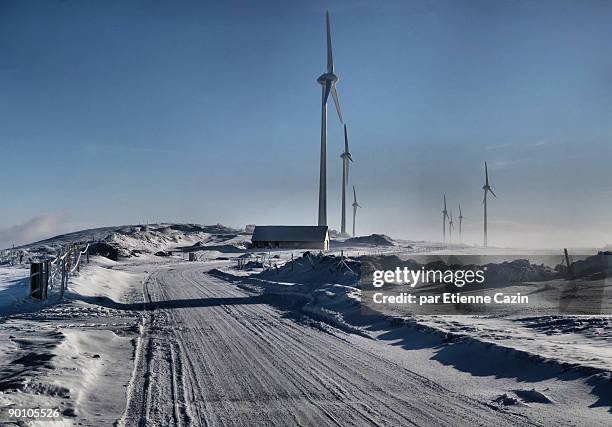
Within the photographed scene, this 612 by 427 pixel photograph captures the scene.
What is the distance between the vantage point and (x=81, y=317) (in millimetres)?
18047

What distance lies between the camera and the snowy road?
7.72m

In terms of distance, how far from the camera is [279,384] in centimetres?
957

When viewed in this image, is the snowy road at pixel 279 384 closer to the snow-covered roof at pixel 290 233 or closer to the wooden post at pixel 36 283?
the wooden post at pixel 36 283

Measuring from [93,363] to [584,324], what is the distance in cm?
1282

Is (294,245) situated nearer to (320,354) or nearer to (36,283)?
(36,283)

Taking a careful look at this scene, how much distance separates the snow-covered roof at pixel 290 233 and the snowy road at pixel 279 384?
269ft

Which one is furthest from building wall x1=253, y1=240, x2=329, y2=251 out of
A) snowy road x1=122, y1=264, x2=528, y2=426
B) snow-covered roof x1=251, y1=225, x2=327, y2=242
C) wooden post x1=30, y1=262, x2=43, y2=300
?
snowy road x1=122, y1=264, x2=528, y2=426

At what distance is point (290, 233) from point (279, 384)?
90.4 metres

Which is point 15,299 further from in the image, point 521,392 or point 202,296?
point 521,392

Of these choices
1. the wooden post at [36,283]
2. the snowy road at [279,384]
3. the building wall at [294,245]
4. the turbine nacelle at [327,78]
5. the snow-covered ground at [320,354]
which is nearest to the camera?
the snowy road at [279,384]

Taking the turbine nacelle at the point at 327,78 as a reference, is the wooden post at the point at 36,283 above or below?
below

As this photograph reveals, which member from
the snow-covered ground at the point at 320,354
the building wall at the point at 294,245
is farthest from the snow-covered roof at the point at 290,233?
the snow-covered ground at the point at 320,354

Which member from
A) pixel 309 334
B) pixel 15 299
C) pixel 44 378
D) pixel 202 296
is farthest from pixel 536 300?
pixel 15 299

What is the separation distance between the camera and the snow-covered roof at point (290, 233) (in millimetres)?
98312
